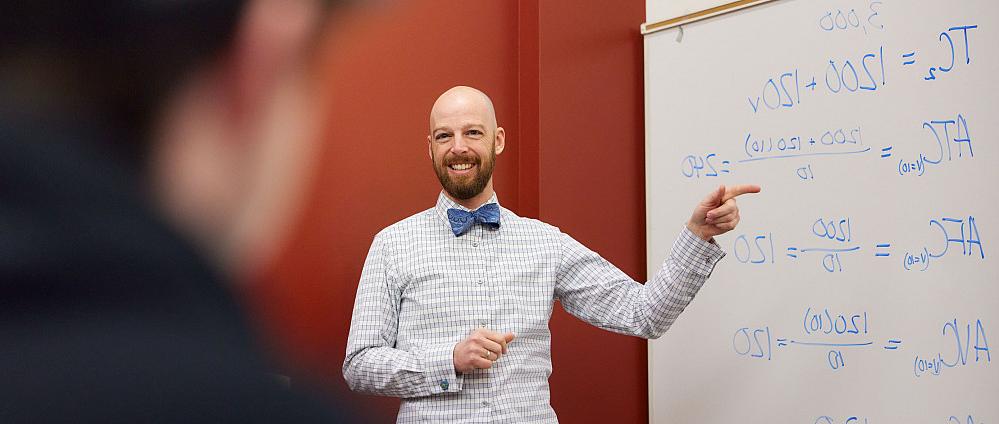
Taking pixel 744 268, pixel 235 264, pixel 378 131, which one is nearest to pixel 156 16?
pixel 235 264

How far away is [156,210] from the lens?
1.26 feet

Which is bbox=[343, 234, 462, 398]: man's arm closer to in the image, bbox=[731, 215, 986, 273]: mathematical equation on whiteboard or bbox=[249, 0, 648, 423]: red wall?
bbox=[249, 0, 648, 423]: red wall

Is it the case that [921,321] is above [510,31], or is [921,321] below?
below

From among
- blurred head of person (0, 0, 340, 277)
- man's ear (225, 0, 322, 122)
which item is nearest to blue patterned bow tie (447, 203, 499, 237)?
man's ear (225, 0, 322, 122)

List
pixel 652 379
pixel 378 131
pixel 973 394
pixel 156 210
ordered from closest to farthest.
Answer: pixel 156 210 < pixel 973 394 < pixel 378 131 < pixel 652 379

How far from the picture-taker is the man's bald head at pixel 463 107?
1.64 metres

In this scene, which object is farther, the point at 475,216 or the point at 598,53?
the point at 598,53

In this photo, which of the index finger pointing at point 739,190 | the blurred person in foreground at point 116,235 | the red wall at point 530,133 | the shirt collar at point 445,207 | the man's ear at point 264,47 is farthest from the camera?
the red wall at point 530,133

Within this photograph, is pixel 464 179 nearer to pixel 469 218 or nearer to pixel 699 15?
pixel 469 218

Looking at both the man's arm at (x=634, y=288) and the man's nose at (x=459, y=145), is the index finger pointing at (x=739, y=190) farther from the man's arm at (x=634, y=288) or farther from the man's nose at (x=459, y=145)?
the man's nose at (x=459, y=145)

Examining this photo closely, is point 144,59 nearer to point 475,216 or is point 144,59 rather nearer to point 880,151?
point 475,216

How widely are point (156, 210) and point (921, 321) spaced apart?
155 centimetres

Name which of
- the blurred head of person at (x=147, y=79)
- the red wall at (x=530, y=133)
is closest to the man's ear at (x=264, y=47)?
the blurred head of person at (x=147, y=79)

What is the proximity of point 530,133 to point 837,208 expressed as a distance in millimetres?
730
